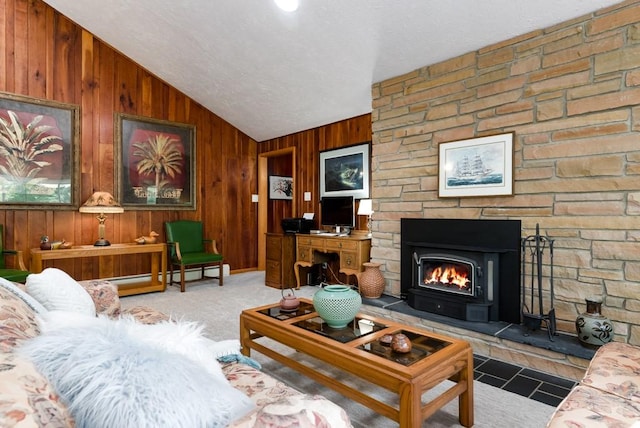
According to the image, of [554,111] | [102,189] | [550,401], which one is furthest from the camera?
[102,189]

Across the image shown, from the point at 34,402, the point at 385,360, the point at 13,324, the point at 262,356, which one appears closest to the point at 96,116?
the point at 262,356

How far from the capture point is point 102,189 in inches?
183

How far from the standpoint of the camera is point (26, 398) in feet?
1.97

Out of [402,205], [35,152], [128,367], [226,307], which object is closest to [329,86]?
[402,205]

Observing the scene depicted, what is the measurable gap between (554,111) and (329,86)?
237 centimetres

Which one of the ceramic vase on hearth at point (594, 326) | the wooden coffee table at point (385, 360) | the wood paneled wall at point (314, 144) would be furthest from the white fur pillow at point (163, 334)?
the wood paneled wall at point (314, 144)

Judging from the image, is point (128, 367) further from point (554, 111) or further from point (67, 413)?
point (554, 111)

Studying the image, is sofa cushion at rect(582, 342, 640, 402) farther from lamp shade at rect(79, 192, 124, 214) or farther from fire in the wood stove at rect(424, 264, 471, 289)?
lamp shade at rect(79, 192, 124, 214)

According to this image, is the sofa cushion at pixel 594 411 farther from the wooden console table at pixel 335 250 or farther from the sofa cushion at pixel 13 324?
the wooden console table at pixel 335 250

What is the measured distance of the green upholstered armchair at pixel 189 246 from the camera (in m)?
4.78

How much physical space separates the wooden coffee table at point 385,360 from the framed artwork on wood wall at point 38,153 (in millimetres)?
3549

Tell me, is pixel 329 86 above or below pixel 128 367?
above

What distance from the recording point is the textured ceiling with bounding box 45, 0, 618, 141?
2.82m

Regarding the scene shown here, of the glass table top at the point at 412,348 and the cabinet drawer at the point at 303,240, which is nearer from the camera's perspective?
Answer: the glass table top at the point at 412,348
